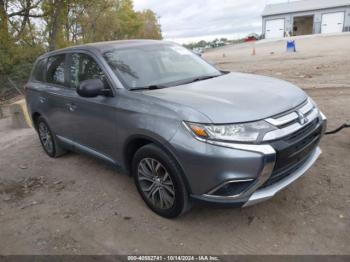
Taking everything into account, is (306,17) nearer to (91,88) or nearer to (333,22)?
(333,22)

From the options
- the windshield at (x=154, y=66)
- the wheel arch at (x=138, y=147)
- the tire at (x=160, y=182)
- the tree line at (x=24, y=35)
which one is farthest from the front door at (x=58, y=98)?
the tree line at (x=24, y=35)

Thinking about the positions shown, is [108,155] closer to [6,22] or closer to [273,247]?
[273,247]

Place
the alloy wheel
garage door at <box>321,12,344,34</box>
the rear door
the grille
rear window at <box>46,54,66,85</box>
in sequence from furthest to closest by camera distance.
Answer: garage door at <box>321,12,344,34</box>, rear window at <box>46,54,66,85</box>, the rear door, the alloy wheel, the grille

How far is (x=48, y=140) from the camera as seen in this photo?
5.34m

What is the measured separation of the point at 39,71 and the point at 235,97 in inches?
145

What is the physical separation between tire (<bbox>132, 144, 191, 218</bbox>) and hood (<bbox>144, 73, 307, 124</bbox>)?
1.82 ft

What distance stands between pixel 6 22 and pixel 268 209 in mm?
16291

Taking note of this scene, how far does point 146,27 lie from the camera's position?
5622 cm

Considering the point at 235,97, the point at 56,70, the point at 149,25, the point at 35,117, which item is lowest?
the point at 35,117

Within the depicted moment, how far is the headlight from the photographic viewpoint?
8.87 ft

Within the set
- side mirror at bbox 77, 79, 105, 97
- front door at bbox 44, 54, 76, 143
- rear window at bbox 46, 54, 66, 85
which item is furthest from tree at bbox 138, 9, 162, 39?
side mirror at bbox 77, 79, 105, 97

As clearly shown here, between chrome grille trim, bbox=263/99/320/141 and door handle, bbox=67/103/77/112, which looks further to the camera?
door handle, bbox=67/103/77/112

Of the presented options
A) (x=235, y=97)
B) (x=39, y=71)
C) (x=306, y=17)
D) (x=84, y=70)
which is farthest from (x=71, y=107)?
(x=306, y=17)

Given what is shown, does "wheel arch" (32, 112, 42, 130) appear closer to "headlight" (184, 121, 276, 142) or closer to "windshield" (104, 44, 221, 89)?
"windshield" (104, 44, 221, 89)
